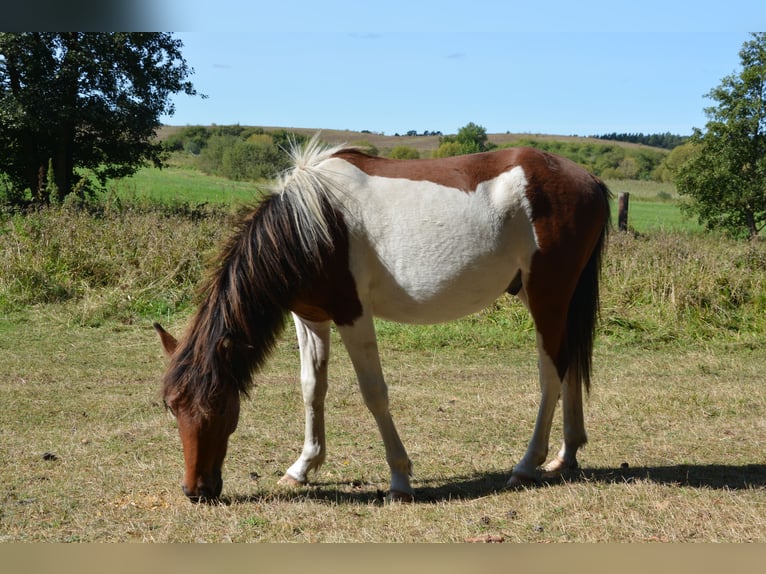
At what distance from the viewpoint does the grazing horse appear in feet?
14.1

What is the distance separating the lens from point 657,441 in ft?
19.3

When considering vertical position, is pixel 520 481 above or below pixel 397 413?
above

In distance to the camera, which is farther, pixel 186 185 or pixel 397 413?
pixel 186 185

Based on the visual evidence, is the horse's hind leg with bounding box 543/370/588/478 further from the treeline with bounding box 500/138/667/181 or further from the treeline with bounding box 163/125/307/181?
the treeline with bounding box 500/138/667/181

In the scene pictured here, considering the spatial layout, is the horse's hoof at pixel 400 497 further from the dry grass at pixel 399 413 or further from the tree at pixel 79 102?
the tree at pixel 79 102

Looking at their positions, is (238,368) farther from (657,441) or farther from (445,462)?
(657,441)

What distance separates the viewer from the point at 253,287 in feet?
14.4

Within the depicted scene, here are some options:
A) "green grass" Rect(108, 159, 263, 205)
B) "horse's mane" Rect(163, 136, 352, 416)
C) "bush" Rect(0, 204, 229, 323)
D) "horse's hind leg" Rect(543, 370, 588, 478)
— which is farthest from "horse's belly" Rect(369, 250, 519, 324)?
"green grass" Rect(108, 159, 263, 205)

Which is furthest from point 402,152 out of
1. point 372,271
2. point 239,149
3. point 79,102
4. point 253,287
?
point 253,287

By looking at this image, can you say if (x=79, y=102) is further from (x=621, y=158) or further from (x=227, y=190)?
(x=621, y=158)

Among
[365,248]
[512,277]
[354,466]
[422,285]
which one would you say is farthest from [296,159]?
[354,466]

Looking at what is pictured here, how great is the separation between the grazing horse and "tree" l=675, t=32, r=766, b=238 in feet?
43.3

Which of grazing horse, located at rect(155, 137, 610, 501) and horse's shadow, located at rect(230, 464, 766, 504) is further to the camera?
horse's shadow, located at rect(230, 464, 766, 504)

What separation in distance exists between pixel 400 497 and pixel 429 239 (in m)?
1.56
